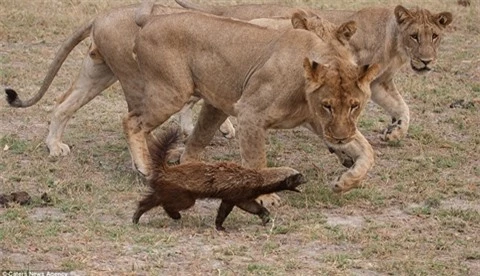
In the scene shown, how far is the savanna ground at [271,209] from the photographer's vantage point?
5.58 metres

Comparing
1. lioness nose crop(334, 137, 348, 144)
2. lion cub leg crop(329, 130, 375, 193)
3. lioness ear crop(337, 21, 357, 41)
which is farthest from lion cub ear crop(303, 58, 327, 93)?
lioness ear crop(337, 21, 357, 41)

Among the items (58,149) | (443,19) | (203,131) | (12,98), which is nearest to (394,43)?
(443,19)

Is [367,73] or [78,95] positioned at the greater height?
[367,73]

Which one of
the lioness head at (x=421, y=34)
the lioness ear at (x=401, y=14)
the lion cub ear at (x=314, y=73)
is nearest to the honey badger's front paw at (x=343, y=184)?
the lion cub ear at (x=314, y=73)

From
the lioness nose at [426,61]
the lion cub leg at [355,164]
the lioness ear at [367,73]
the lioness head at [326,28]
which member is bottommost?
the lioness nose at [426,61]

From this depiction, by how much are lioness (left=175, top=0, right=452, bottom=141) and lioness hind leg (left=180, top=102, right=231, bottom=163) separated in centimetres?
147

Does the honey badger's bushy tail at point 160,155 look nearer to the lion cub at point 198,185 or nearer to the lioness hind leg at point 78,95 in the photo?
the lion cub at point 198,185

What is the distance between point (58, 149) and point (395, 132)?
252 centimetres

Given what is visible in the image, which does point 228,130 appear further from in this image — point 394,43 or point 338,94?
point 338,94

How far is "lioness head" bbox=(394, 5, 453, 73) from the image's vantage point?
8.76 m

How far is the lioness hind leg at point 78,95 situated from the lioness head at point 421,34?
7.49 ft

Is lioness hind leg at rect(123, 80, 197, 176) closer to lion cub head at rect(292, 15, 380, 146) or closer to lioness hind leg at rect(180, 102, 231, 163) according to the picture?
lioness hind leg at rect(180, 102, 231, 163)

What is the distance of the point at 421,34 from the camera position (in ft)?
28.8

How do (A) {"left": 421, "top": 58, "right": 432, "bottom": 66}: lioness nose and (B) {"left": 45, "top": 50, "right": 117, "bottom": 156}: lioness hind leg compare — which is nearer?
(B) {"left": 45, "top": 50, "right": 117, "bottom": 156}: lioness hind leg
